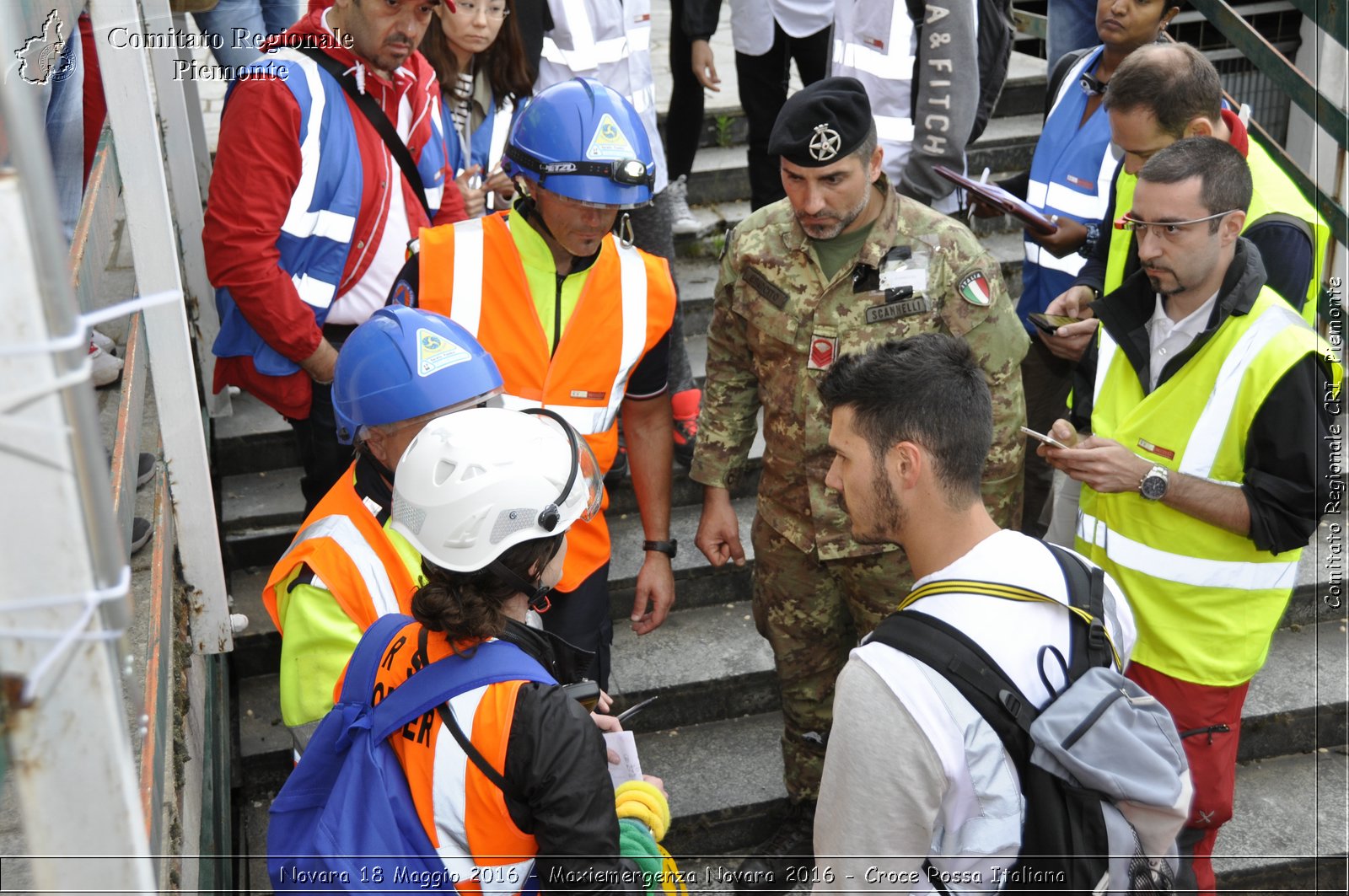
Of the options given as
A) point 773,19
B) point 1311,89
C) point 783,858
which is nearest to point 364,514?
point 783,858

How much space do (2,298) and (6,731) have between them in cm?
40

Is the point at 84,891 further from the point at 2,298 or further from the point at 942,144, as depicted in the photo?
the point at 942,144

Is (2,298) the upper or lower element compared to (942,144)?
upper

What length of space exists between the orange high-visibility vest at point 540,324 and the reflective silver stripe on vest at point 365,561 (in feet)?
2.76

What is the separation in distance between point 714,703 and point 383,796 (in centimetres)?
264

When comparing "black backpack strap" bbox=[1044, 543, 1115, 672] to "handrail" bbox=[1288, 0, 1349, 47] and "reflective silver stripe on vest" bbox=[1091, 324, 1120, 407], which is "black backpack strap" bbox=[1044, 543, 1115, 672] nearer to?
"reflective silver stripe on vest" bbox=[1091, 324, 1120, 407]

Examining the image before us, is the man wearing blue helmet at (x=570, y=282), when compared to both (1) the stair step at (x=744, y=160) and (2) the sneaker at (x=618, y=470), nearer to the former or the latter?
(2) the sneaker at (x=618, y=470)

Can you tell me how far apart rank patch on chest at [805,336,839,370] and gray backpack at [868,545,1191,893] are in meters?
1.46

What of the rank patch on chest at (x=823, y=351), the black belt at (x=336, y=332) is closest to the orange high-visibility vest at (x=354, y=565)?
the black belt at (x=336, y=332)

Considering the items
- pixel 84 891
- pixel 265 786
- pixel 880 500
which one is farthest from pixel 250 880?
pixel 84 891

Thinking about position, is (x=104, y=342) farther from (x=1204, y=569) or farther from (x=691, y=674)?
(x=1204, y=569)

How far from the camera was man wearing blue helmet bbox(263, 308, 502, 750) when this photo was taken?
2.55 meters

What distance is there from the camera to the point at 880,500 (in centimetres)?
246

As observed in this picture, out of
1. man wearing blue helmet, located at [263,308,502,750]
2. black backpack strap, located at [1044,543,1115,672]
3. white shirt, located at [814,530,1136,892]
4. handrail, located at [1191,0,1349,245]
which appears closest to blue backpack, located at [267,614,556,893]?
man wearing blue helmet, located at [263,308,502,750]
